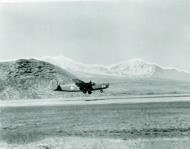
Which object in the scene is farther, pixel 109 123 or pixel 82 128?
pixel 109 123

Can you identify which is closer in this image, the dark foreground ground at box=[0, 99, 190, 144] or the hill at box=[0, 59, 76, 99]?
the dark foreground ground at box=[0, 99, 190, 144]

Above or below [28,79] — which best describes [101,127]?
below

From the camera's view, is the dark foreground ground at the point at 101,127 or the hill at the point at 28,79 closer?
the dark foreground ground at the point at 101,127

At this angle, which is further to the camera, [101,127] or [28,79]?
[28,79]

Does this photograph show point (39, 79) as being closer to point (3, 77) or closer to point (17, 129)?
point (3, 77)

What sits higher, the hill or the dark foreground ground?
the hill

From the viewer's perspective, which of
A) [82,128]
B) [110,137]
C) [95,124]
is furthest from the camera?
[95,124]

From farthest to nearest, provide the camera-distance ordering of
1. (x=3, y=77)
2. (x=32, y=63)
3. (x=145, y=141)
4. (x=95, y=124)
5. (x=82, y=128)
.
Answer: (x=32, y=63) → (x=3, y=77) → (x=95, y=124) → (x=82, y=128) → (x=145, y=141)

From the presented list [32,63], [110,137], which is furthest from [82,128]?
[32,63]

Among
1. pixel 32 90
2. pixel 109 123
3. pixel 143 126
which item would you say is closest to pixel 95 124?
pixel 109 123

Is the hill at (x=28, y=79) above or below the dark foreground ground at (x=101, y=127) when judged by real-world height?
above

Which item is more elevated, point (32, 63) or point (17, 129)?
point (32, 63)
